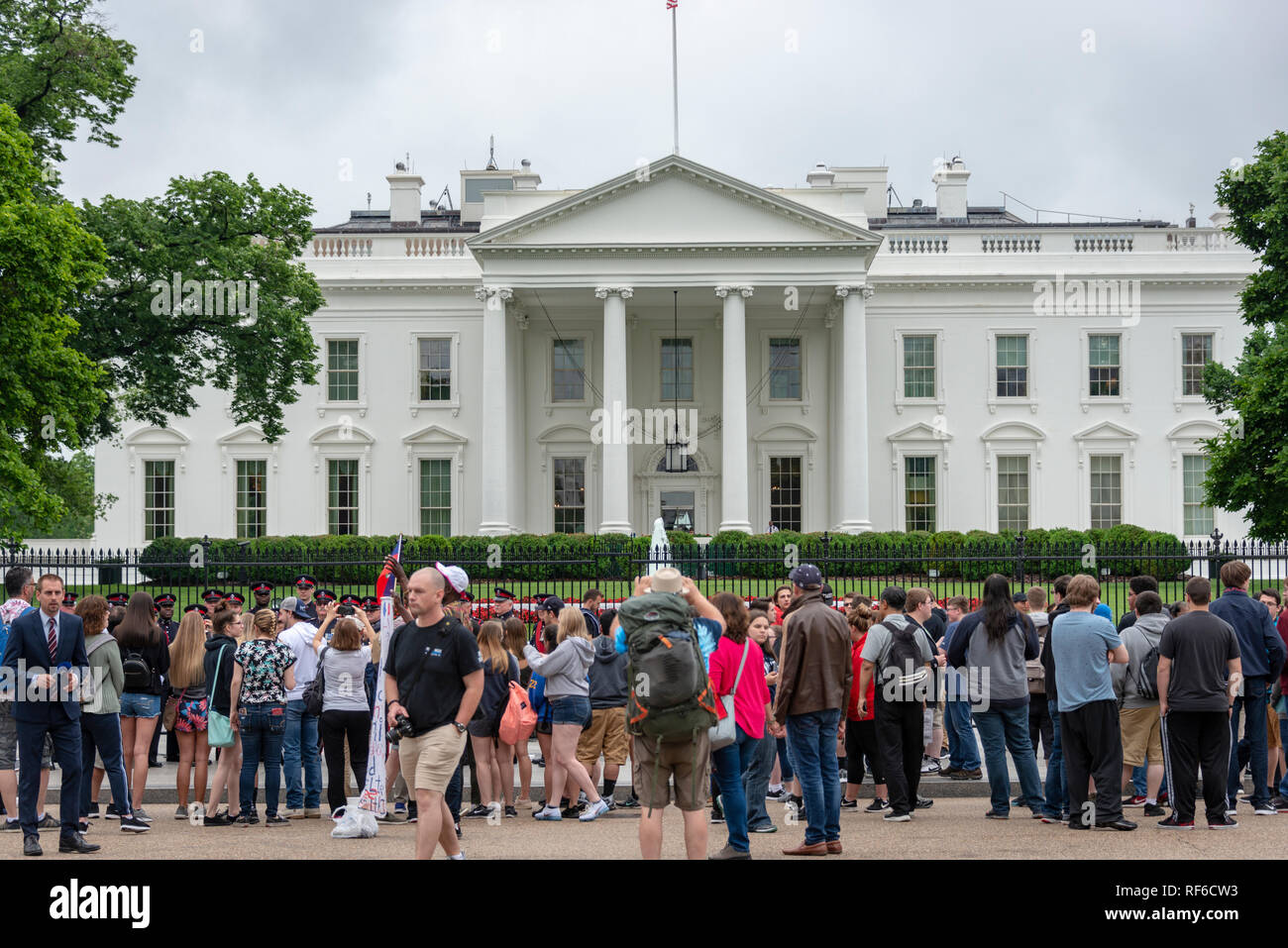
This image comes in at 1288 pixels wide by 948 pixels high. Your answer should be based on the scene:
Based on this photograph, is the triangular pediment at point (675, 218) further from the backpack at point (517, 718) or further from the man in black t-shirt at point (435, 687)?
the man in black t-shirt at point (435, 687)

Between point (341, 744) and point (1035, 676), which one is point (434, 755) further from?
point (1035, 676)

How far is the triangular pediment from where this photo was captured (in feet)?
120

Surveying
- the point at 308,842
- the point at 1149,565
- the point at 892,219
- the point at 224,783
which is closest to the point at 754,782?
the point at 308,842

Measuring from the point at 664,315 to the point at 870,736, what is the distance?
101ft

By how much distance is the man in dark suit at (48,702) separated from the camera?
9.02 metres

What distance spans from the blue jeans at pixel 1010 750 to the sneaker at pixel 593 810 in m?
3.31

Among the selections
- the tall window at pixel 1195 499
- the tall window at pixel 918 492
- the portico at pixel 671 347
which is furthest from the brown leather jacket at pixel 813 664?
the tall window at pixel 1195 499

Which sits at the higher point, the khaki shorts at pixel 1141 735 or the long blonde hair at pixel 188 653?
the long blonde hair at pixel 188 653

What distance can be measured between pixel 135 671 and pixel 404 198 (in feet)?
127

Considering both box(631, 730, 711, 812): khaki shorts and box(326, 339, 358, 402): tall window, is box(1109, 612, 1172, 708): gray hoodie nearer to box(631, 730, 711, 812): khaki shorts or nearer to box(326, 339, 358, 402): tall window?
box(631, 730, 711, 812): khaki shorts

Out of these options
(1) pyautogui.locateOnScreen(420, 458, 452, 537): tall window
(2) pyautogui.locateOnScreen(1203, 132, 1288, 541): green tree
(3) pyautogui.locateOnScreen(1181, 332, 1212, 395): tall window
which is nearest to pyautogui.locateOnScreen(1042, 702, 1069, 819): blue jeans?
(2) pyautogui.locateOnScreen(1203, 132, 1288, 541): green tree

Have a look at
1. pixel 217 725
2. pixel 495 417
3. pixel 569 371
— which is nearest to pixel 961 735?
pixel 217 725

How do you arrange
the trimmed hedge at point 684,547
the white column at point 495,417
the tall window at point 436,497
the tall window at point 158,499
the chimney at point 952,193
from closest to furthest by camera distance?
the trimmed hedge at point 684,547 < the white column at point 495,417 < the tall window at point 158,499 < the tall window at point 436,497 < the chimney at point 952,193

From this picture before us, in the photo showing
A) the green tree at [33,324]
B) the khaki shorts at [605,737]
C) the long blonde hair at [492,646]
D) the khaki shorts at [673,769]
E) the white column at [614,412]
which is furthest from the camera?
the white column at [614,412]
